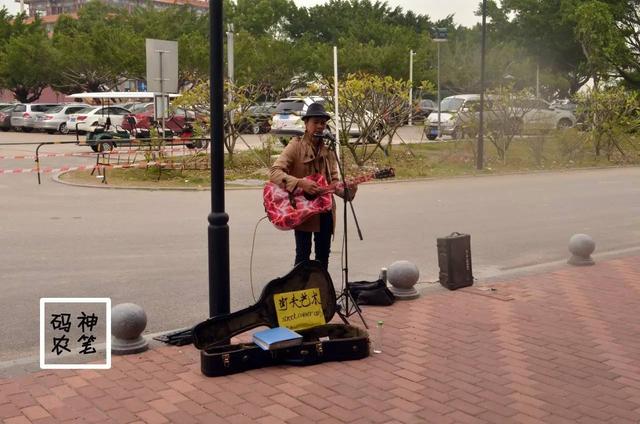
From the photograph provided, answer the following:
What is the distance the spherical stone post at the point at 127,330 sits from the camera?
5.60 meters

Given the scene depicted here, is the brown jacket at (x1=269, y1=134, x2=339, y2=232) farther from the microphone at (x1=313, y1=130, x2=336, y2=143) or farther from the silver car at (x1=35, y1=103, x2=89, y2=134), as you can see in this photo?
the silver car at (x1=35, y1=103, x2=89, y2=134)

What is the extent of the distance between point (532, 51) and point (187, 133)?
35.5 metres

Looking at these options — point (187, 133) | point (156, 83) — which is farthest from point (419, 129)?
point (156, 83)

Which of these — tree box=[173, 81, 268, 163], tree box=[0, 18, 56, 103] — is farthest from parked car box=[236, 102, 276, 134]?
tree box=[0, 18, 56, 103]

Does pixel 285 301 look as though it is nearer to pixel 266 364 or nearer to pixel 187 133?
pixel 266 364

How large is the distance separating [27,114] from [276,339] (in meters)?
35.1

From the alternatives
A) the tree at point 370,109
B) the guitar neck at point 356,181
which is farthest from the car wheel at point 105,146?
Answer: the guitar neck at point 356,181

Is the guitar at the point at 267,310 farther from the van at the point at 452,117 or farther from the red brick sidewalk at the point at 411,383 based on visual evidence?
the van at the point at 452,117

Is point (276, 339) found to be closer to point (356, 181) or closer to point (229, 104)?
point (356, 181)

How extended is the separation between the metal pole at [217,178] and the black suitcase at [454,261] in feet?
9.45

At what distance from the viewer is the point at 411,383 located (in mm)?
5020

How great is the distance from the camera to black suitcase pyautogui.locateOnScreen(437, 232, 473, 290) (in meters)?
7.68

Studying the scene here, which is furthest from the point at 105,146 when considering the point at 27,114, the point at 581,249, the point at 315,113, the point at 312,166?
the point at 315,113

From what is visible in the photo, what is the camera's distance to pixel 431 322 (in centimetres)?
646
